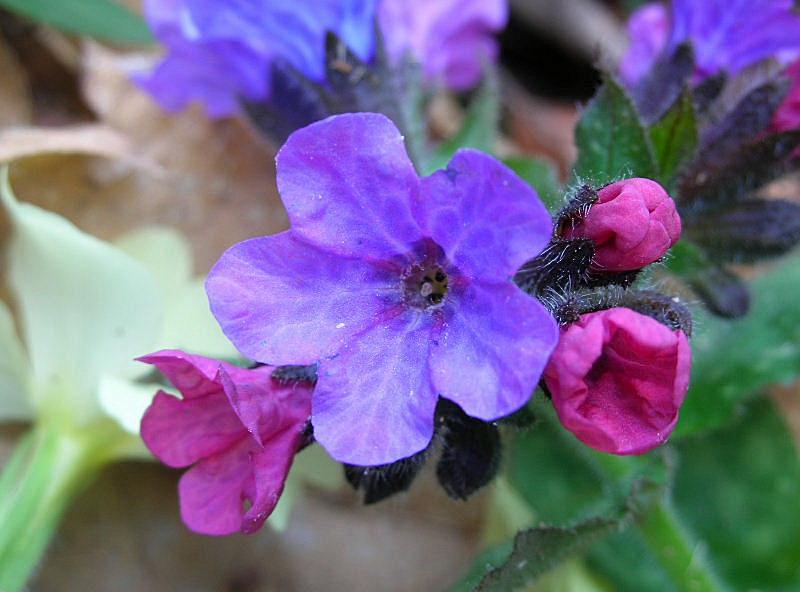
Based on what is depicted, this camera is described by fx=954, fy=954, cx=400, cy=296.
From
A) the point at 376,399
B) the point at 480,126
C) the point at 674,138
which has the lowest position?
the point at 480,126

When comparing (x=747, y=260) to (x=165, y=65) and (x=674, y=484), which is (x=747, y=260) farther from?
(x=165, y=65)

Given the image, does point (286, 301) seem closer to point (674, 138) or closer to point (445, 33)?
point (674, 138)

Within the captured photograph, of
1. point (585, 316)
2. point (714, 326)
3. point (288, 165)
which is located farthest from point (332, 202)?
point (714, 326)

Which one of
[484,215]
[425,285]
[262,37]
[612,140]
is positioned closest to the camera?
[484,215]

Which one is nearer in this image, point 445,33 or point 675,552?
point 675,552

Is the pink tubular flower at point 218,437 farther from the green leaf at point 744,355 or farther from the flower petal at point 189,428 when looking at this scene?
the green leaf at point 744,355

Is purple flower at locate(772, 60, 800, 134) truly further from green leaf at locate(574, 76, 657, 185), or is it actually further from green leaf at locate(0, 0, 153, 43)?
green leaf at locate(0, 0, 153, 43)

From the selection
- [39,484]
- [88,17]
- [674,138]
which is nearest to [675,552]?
[674,138]
